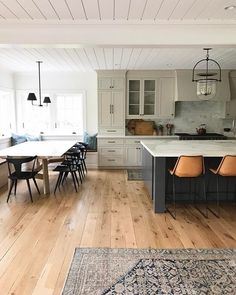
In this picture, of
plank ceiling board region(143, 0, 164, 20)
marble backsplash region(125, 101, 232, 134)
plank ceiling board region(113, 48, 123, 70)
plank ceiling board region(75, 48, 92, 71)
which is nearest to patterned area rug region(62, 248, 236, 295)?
plank ceiling board region(143, 0, 164, 20)

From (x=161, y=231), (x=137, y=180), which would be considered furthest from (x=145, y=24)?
(x=137, y=180)

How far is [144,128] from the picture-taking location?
24.0ft

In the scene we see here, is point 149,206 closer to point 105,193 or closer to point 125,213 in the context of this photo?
point 125,213

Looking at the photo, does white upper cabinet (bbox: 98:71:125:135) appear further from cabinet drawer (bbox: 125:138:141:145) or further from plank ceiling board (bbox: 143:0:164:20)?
plank ceiling board (bbox: 143:0:164:20)

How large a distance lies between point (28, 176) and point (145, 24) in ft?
9.65

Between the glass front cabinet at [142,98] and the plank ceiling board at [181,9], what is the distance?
12.7 feet

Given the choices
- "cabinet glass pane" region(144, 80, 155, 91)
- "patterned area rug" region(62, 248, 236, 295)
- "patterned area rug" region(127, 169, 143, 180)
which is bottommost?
"patterned area rug" region(62, 248, 236, 295)

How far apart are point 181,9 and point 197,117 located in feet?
15.5

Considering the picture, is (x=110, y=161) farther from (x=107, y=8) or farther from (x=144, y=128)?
(x=107, y=8)

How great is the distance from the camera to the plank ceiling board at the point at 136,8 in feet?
8.66

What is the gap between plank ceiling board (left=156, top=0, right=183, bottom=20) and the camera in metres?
2.63

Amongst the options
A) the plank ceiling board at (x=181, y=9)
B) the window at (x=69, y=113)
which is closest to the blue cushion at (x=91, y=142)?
the window at (x=69, y=113)

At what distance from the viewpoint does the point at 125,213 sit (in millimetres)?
3932

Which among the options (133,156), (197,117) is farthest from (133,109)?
(197,117)
